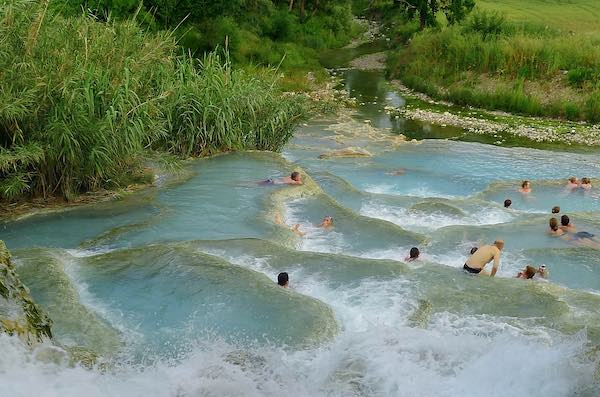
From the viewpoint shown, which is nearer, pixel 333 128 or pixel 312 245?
pixel 312 245

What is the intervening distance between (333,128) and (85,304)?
20896 mm

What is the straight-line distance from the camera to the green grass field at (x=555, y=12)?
45.1 meters

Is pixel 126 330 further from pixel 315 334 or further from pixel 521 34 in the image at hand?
pixel 521 34

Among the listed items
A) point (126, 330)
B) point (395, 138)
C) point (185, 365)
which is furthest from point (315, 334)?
point (395, 138)

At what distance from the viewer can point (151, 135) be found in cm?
1627

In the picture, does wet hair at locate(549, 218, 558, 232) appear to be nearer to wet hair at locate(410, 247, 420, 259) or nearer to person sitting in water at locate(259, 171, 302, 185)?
wet hair at locate(410, 247, 420, 259)

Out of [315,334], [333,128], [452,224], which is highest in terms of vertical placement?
[315,334]

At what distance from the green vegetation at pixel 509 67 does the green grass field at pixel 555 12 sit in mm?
5479

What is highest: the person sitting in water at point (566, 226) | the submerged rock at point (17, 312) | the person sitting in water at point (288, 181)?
the submerged rock at point (17, 312)

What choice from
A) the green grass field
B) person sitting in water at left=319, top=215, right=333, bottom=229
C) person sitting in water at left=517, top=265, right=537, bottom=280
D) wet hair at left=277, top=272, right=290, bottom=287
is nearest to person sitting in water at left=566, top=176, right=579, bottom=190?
person sitting in water at left=517, top=265, right=537, bottom=280

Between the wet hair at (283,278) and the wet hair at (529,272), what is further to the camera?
the wet hair at (529,272)

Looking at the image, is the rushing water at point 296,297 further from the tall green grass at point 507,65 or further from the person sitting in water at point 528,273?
the tall green grass at point 507,65

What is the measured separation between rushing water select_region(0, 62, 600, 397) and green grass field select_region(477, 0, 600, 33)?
102 feet

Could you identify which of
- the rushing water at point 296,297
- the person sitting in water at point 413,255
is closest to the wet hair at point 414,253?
the person sitting in water at point 413,255
